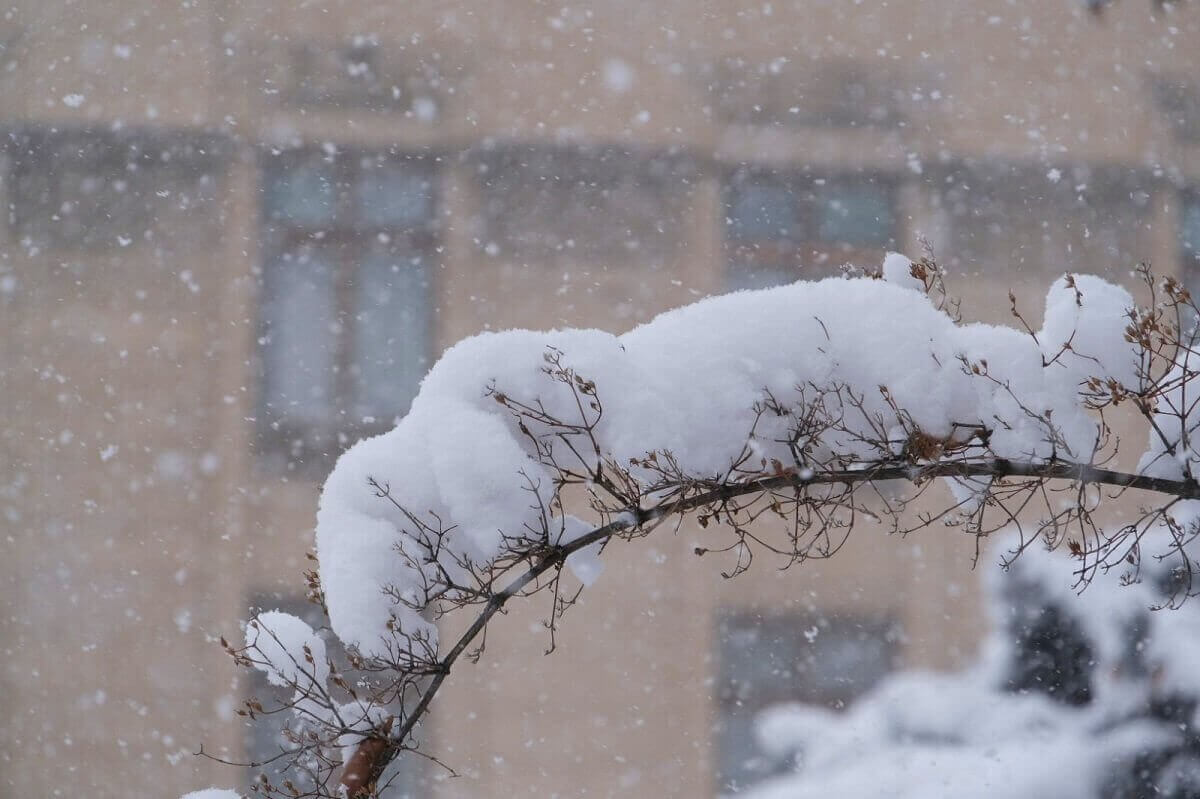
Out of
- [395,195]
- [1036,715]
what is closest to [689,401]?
[395,195]

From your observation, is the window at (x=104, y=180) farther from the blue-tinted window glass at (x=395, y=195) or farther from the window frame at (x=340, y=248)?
the blue-tinted window glass at (x=395, y=195)

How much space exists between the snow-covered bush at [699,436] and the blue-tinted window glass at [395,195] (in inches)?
273

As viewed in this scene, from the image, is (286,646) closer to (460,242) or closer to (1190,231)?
(460,242)

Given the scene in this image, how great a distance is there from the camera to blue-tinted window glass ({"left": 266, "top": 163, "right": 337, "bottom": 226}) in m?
10.1

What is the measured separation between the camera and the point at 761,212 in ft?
33.2

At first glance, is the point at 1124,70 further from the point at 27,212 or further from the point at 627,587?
the point at 27,212

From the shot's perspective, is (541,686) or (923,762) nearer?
(541,686)

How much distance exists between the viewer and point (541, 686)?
367 inches

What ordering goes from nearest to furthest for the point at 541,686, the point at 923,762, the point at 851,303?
1. the point at 851,303
2. the point at 541,686
3. the point at 923,762

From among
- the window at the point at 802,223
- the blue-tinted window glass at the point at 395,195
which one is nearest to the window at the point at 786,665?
the window at the point at 802,223

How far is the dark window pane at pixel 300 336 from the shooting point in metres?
10.1

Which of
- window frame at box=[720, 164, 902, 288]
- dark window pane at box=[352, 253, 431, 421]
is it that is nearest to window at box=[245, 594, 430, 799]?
dark window pane at box=[352, 253, 431, 421]

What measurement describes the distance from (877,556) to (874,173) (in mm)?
Result: 3717

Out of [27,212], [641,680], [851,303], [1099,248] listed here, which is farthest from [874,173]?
[27,212]
